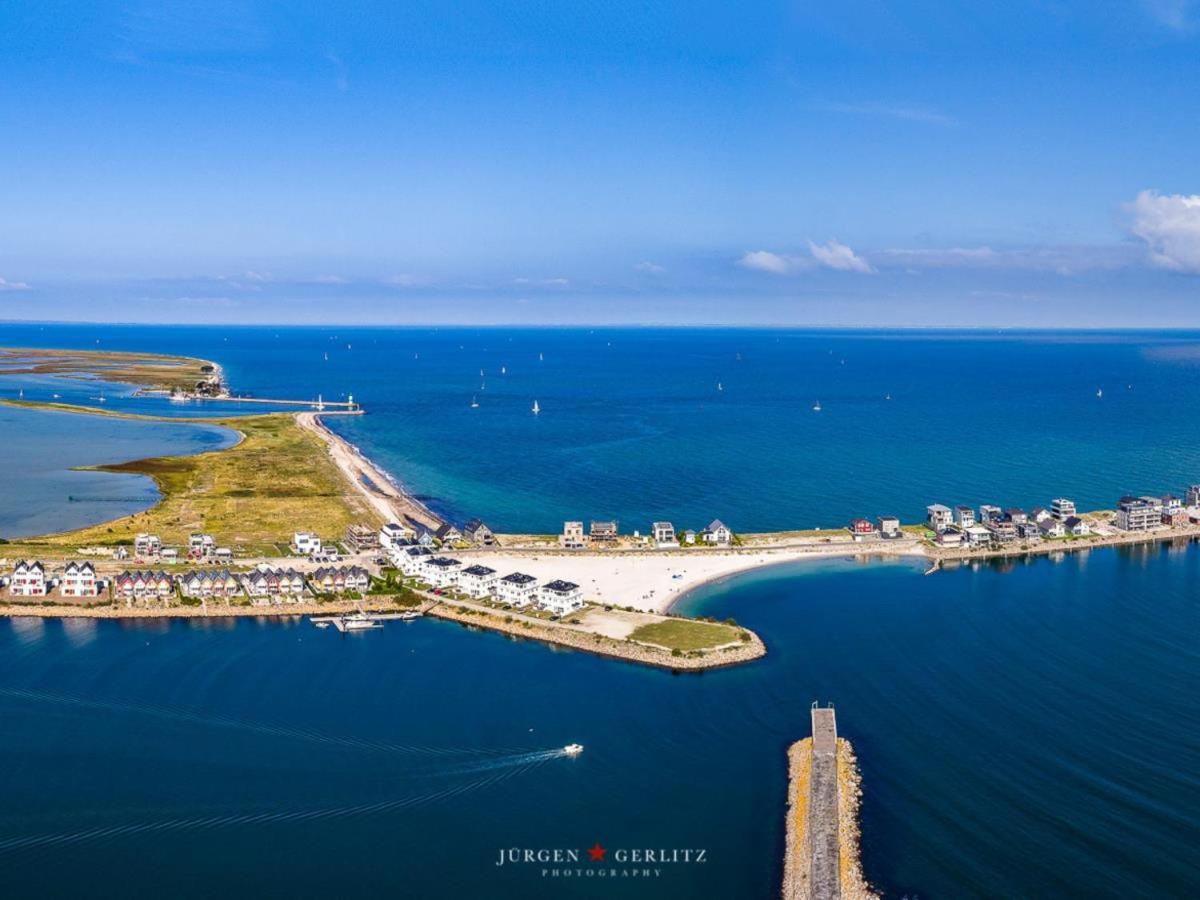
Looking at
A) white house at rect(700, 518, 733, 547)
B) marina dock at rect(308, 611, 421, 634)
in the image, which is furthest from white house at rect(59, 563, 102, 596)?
white house at rect(700, 518, 733, 547)

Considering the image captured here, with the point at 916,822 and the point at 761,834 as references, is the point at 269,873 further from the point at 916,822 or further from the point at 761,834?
the point at 916,822

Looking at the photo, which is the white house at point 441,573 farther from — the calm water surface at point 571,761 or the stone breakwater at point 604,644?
the calm water surface at point 571,761

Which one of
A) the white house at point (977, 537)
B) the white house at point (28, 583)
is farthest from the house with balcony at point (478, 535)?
the white house at point (977, 537)

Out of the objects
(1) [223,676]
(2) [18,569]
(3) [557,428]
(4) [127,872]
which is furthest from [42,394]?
(4) [127,872]

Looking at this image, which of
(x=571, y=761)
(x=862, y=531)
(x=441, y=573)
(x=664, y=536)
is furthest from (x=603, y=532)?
(x=571, y=761)

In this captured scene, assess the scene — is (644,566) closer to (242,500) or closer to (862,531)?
(862,531)
